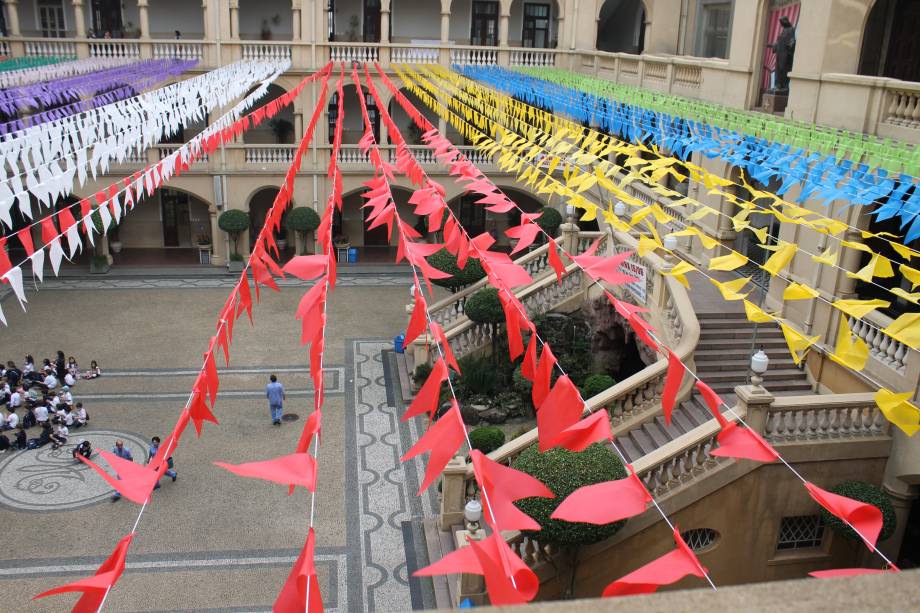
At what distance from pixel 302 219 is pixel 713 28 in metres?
15.7

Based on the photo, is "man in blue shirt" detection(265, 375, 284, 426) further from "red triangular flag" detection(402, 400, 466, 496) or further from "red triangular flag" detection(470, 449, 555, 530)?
"red triangular flag" detection(470, 449, 555, 530)

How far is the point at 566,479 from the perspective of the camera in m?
11.3

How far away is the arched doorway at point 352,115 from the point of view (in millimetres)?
32375

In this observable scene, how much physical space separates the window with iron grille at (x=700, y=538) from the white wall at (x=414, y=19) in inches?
1024

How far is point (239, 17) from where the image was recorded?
32.5 m

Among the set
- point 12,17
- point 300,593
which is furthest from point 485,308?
point 12,17

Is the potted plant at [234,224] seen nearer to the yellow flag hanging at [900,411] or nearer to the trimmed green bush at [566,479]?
the trimmed green bush at [566,479]

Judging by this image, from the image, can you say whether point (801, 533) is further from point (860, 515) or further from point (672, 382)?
point (860, 515)

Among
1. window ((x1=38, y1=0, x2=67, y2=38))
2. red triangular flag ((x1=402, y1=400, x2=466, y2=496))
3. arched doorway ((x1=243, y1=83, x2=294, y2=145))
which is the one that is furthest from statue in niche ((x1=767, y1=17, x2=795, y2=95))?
window ((x1=38, y1=0, x2=67, y2=38))

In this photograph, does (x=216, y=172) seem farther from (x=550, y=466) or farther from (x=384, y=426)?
(x=550, y=466)

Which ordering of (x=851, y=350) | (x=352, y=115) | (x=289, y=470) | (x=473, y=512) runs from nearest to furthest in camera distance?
(x=289, y=470) → (x=851, y=350) → (x=473, y=512) → (x=352, y=115)

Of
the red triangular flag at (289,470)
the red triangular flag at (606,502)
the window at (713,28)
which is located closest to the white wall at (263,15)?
the window at (713,28)

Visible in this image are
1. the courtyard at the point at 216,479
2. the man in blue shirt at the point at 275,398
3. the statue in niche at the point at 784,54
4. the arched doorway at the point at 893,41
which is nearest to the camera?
the courtyard at the point at 216,479

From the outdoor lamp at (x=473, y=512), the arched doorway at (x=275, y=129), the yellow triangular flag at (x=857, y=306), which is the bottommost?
the outdoor lamp at (x=473, y=512)
